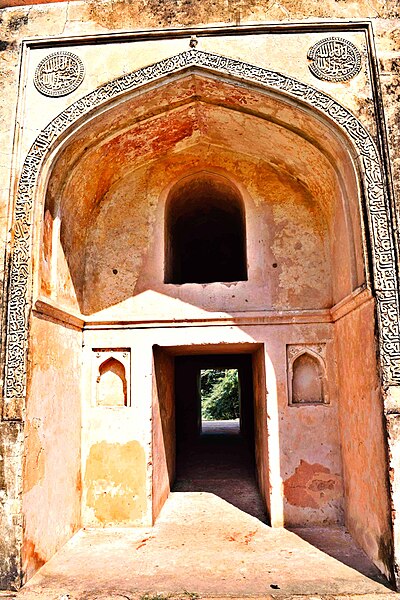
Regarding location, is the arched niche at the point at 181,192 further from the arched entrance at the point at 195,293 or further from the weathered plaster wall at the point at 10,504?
the weathered plaster wall at the point at 10,504

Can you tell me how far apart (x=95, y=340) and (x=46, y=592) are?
2.58m

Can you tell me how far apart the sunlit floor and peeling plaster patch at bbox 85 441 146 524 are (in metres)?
0.19

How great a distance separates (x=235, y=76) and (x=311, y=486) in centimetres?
439

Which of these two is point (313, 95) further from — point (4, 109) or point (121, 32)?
point (4, 109)

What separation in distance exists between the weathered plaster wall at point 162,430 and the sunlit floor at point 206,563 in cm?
43

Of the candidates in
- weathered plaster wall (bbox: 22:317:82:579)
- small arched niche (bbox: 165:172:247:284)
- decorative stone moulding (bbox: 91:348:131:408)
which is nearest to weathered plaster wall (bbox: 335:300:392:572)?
small arched niche (bbox: 165:172:247:284)

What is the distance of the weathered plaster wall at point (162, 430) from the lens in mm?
5570

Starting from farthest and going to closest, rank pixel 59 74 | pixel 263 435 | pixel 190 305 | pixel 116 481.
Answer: pixel 263 435
pixel 190 305
pixel 116 481
pixel 59 74

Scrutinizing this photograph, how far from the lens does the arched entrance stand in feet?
14.3

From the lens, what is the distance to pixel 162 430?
6.06 m

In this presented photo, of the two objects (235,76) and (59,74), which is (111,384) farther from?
(235,76)

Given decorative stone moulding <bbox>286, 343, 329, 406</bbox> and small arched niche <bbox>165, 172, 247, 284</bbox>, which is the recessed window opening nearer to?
small arched niche <bbox>165, 172, 247, 284</bbox>

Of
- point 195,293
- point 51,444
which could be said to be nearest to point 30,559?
point 51,444

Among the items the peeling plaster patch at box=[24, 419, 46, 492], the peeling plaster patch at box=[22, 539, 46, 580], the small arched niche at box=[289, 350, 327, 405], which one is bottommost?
the peeling plaster patch at box=[22, 539, 46, 580]
